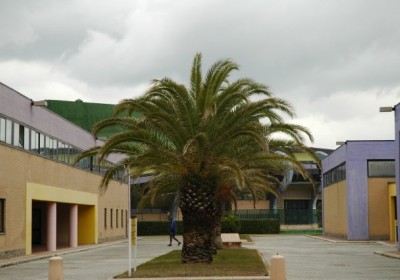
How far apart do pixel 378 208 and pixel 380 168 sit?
8.69 feet

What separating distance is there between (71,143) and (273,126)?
20.8 meters

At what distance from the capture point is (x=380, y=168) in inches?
1859

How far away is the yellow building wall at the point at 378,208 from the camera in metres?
46.7

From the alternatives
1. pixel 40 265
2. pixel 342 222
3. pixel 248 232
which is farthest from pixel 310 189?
pixel 40 265

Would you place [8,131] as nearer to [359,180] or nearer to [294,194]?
[359,180]

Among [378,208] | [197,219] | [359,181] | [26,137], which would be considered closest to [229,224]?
[359,181]

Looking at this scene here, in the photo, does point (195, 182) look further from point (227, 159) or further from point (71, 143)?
point (71, 143)

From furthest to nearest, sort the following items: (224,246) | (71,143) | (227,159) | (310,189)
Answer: (310,189) < (71,143) < (224,246) < (227,159)

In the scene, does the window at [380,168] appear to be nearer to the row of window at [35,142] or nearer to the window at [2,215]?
the row of window at [35,142]

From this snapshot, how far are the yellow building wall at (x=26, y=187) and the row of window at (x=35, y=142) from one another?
361 mm

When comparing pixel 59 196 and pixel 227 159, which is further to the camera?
pixel 59 196

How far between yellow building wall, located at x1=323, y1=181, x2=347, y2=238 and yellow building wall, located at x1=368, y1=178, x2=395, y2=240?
278cm

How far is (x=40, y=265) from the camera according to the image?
26000mm

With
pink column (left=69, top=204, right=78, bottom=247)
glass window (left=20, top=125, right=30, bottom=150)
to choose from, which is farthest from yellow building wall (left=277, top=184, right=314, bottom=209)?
glass window (left=20, top=125, right=30, bottom=150)
